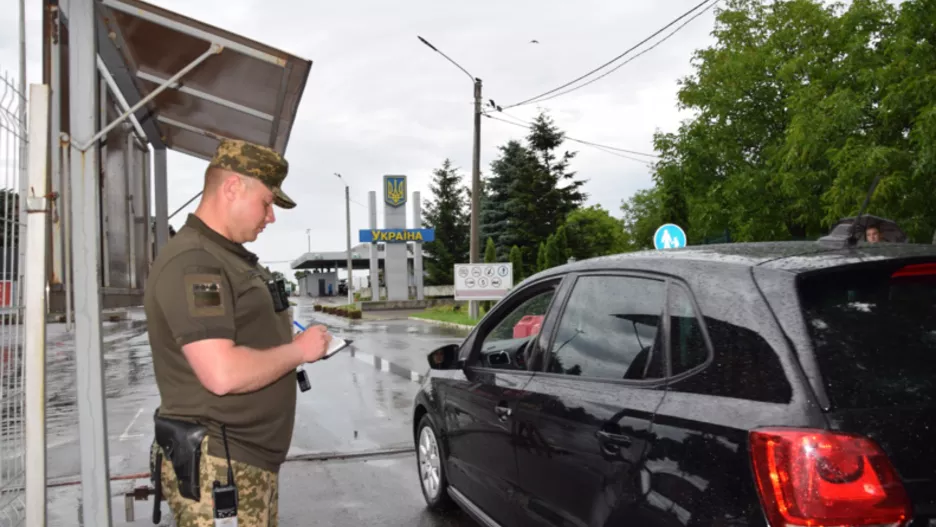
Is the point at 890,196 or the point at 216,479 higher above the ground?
the point at 890,196

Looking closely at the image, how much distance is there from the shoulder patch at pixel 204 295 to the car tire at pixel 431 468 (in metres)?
2.69

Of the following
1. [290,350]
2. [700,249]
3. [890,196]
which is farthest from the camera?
[890,196]

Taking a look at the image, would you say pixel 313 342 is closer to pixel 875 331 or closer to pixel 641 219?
pixel 875 331

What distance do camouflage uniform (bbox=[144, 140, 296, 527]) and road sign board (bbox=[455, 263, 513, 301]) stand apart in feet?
67.0

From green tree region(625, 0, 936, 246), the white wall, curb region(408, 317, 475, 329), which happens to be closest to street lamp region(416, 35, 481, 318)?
curb region(408, 317, 475, 329)

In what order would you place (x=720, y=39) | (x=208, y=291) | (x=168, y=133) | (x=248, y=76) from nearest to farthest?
(x=208, y=291), (x=248, y=76), (x=168, y=133), (x=720, y=39)

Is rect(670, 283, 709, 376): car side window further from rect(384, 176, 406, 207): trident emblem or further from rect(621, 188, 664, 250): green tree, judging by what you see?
rect(621, 188, 664, 250): green tree

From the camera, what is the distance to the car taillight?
6.44 ft

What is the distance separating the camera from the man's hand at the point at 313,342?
242cm

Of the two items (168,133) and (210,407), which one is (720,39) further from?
(210,407)

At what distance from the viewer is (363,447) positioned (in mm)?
7035

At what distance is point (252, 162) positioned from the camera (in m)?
2.47

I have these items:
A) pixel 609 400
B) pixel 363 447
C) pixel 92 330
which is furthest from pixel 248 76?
pixel 363 447

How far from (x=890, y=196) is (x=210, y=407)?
1415cm
